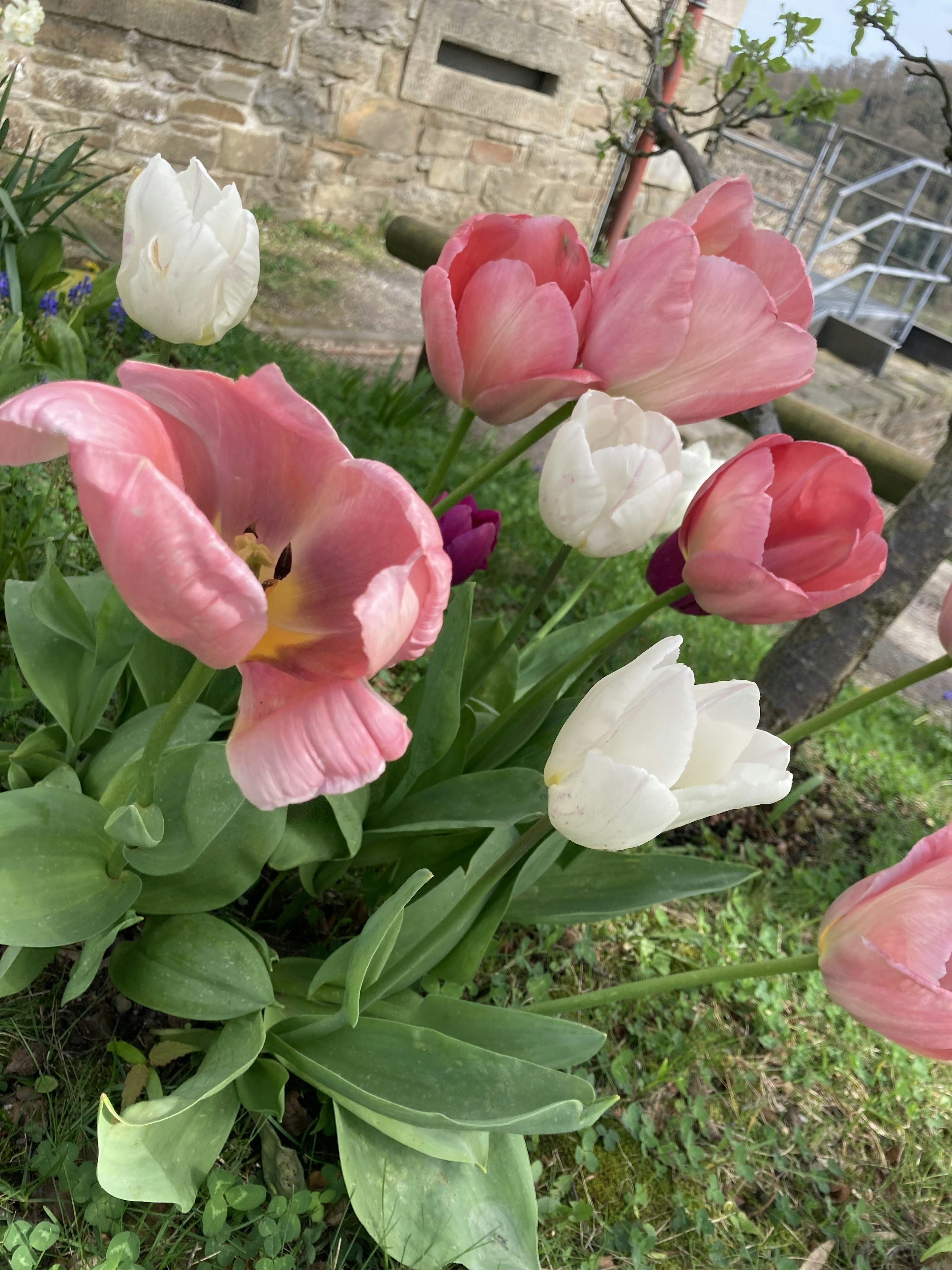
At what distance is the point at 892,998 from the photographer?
0.80 m

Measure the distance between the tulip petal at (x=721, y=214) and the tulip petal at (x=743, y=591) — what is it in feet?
1.00

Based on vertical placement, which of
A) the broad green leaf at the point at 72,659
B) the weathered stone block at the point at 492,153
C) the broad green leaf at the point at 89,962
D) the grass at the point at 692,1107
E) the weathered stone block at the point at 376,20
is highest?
the weathered stone block at the point at 376,20

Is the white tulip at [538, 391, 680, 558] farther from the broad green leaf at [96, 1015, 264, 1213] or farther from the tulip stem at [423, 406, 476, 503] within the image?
the broad green leaf at [96, 1015, 264, 1213]

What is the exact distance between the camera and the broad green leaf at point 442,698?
114 centimetres

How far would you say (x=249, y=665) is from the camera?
66 cm

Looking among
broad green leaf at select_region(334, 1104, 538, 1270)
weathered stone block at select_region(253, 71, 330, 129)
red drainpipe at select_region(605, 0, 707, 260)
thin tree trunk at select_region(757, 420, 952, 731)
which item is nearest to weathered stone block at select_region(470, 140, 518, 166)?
Result: red drainpipe at select_region(605, 0, 707, 260)

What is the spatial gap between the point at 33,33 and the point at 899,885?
234 centimetres

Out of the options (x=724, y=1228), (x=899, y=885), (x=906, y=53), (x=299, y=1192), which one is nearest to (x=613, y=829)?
(x=899, y=885)

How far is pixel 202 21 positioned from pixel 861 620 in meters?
4.59

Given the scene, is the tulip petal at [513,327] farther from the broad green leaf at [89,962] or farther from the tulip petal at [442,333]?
the broad green leaf at [89,962]

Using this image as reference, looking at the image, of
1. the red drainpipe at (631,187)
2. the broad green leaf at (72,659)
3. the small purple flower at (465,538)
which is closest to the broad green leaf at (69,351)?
the broad green leaf at (72,659)

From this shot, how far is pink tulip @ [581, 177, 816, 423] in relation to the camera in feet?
2.76

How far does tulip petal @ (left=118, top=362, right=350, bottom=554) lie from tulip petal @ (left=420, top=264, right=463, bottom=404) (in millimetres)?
256

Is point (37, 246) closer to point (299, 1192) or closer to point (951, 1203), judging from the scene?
point (299, 1192)
